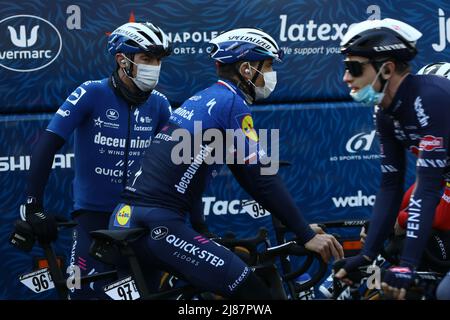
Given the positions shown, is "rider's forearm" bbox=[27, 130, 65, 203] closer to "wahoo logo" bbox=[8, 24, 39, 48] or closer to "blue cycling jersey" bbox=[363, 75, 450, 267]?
"wahoo logo" bbox=[8, 24, 39, 48]

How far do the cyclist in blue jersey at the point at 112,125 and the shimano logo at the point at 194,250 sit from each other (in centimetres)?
139

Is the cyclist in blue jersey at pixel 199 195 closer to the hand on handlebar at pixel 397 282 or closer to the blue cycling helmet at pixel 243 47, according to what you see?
the blue cycling helmet at pixel 243 47

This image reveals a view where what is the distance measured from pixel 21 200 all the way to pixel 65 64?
3.31 feet

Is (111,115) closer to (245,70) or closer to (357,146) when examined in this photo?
(245,70)

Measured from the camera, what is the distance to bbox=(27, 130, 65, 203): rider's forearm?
5762mm

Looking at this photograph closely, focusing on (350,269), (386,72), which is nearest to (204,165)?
(350,269)

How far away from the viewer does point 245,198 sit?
724 centimetres

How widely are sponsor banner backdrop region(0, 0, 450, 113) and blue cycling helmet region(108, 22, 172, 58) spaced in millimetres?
859

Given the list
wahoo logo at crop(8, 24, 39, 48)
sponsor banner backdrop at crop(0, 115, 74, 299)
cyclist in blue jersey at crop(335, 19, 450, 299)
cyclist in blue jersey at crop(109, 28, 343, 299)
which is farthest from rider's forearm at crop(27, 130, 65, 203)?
cyclist in blue jersey at crop(335, 19, 450, 299)

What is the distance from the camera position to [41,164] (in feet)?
19.0

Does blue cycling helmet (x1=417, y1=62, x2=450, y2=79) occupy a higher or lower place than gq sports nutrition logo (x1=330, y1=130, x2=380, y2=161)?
higher

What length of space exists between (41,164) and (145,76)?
848 mm
